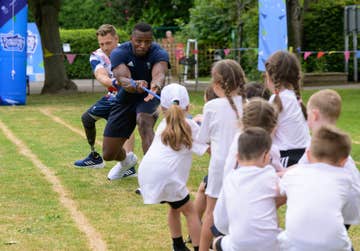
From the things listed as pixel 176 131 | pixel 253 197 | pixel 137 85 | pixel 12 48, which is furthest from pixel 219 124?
pixel 12 48

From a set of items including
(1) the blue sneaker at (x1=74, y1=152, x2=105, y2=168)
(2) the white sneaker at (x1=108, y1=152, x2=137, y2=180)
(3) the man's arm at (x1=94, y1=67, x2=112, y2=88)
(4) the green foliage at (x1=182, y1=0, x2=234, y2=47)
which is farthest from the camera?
(4) the green foliage at (x1=182, y1=0, x2=234, y2=47)

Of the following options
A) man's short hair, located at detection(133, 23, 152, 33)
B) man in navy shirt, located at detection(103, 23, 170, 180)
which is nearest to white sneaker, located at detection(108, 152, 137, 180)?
man in navy shirt, located at detection(103, 23, 170, 180)

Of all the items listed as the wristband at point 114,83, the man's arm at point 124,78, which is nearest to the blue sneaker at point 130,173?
the wristband at point 114,83

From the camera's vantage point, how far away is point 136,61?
8.89 m

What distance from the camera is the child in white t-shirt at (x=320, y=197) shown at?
15.1ft

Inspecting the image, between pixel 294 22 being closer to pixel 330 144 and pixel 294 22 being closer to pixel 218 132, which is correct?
pixel 218 132

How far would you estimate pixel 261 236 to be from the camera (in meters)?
4.85

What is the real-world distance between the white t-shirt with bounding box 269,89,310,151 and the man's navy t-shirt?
114 inches

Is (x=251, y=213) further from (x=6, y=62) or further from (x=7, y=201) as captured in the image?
(x=6, y=62)

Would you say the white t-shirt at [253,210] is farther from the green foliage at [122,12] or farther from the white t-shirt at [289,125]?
the green foliage at [122,12]

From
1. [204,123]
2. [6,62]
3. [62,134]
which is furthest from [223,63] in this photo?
[6,62]

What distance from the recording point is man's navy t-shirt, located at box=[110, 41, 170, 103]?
28.9 feet

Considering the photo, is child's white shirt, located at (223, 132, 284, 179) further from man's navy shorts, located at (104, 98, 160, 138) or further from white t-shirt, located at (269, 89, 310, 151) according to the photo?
man's navy shorts, located at (104, 98, 160, 138)

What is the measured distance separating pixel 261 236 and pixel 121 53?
14.1 ft
